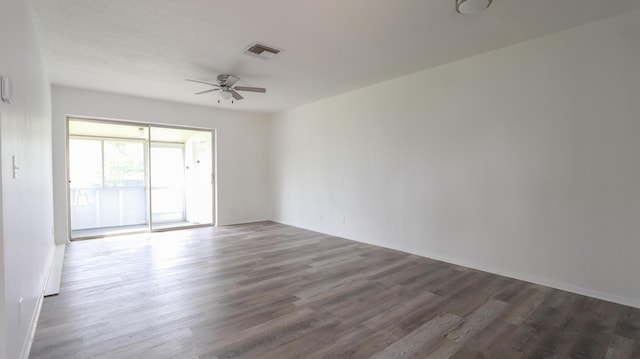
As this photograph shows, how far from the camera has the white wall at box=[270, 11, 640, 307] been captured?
2.70m

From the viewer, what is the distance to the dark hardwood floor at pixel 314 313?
1.99 meters

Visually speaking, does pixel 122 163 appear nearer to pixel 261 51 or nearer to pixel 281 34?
pixel 261 51

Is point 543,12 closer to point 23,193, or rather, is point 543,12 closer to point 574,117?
point 574,117

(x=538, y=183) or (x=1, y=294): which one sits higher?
(x=538, y=183)

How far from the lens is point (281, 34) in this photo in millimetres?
3010

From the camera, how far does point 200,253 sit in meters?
4.31

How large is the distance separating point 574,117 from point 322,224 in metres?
4.13

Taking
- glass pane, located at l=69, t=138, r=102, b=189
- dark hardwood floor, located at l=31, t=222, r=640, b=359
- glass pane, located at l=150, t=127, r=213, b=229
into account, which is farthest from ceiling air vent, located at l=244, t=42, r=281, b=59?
glass pane, located at l=69, t=138, r=102, b=189

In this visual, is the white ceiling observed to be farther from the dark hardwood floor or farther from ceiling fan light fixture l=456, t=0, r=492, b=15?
the dark hardwood floor

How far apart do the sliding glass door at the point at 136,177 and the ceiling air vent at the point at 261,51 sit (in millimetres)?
3451

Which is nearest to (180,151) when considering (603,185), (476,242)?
(476,242)

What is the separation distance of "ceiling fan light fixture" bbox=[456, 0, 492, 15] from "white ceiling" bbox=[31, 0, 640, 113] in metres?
0.09

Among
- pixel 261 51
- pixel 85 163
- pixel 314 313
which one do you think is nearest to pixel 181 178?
pixel 85 163

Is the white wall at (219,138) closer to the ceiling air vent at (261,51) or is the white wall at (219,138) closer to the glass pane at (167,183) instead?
the glass pane at (167,183)
